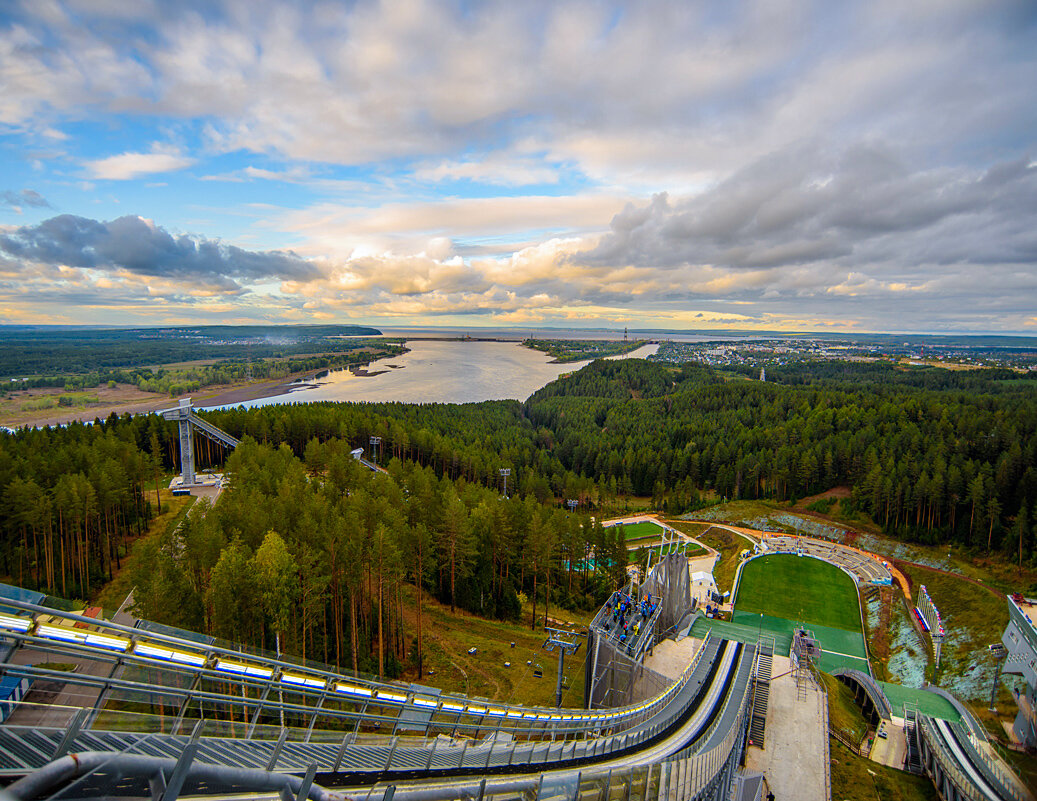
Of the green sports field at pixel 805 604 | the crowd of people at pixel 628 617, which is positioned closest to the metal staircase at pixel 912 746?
the green sports field at pixel 805 604

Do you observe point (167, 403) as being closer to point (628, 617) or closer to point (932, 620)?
point (628, 617)

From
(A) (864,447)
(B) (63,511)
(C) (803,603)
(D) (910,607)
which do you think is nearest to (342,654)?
(B) (63,511)

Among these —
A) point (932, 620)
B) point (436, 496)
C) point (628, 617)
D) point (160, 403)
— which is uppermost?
point (436, 496)

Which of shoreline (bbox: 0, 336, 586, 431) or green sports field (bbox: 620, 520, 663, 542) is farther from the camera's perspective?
shoreline (bbox: 0, 336, 586, 431)

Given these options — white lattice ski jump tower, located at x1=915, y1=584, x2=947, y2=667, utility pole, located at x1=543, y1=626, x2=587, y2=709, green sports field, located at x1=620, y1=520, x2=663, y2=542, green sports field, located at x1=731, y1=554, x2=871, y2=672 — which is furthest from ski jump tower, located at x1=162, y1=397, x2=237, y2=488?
white lattice ski jump tower, located at x1=915, y1=584, x2=947, y2=667

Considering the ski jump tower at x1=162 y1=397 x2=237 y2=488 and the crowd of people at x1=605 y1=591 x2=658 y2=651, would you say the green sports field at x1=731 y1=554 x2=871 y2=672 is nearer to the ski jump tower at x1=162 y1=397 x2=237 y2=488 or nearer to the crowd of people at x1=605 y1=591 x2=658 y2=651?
the crowd of people at x1=605 y1=591 x2=658 y2=651

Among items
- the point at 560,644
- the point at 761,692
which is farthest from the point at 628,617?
the point at 761,692
